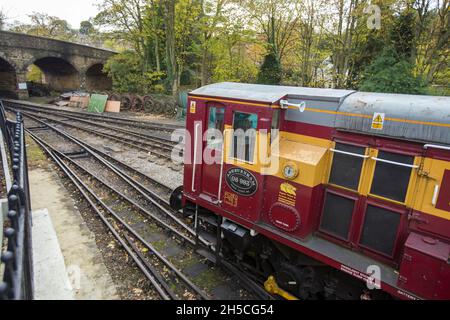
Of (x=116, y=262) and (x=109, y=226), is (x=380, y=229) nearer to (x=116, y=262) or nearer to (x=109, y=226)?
(x=116, y=262)

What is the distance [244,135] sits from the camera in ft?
17.0

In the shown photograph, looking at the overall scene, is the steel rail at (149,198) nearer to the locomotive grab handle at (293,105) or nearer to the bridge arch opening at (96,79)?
the locomotive grab handle at (293,105)

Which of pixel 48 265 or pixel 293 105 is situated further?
pixel 48 265

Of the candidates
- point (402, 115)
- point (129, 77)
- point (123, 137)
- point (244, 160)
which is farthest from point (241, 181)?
point (129, 77)

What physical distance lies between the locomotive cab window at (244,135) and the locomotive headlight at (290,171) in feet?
2.13

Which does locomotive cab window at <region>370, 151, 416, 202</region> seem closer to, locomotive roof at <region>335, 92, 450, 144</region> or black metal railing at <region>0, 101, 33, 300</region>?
locomotive roof at <region>335, 92, 450, 144</region>

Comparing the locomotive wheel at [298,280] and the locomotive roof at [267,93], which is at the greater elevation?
the locomotive roof at [267,93]

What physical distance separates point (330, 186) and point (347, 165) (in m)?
0.45

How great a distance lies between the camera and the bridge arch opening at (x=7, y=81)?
32344 mm

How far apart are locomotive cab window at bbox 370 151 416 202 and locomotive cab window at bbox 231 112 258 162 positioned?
196cm

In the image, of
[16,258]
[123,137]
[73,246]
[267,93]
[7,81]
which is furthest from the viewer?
[7,81]

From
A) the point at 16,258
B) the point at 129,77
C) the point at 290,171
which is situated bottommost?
the point at 16,258

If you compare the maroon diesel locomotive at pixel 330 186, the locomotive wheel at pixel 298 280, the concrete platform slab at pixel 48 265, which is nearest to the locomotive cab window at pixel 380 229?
the maroon diesel locomotive at pixel 330 186

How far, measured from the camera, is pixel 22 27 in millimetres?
51781
